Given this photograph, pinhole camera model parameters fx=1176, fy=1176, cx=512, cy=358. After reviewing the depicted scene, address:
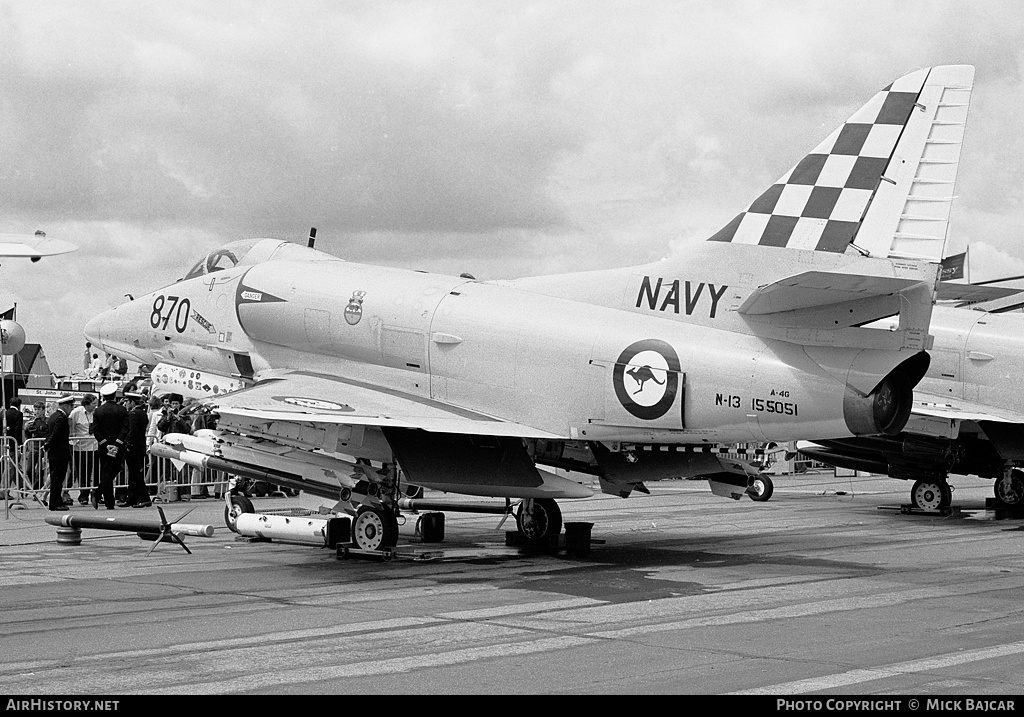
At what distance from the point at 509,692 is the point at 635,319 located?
6.88 meters

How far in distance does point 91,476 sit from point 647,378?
49.7 feet

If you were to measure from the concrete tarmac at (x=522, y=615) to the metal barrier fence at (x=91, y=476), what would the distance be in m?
5.99

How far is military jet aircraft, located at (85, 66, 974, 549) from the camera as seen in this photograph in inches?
477

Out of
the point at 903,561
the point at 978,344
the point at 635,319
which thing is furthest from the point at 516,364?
the point at 978,344

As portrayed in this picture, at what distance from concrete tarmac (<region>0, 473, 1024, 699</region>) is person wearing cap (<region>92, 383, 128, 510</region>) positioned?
3.59 meters

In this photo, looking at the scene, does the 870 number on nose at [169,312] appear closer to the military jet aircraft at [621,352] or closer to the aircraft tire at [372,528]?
the military jet aircraft at [621,352]

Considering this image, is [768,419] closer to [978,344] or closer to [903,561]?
[903,561]

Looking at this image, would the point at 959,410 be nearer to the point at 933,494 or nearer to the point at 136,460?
the point at 933,494

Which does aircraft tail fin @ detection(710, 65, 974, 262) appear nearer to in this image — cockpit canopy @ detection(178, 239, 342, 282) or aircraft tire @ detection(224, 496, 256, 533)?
cockpit canopy @ detection(178, 239, 342, 282)

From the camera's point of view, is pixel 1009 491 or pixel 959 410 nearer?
pixel 959 410

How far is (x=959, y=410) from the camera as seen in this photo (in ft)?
61.5

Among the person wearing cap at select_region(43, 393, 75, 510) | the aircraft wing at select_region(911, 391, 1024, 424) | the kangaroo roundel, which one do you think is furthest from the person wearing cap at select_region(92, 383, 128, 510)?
the aircraft wing at select_region(911, 391, 1024, 424)

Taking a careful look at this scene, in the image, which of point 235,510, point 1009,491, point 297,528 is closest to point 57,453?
point 235,510

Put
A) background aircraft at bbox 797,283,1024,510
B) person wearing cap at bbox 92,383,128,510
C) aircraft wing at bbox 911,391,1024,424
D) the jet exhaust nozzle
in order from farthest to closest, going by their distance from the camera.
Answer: person wearing cap at bbox 92,383,128,510, background aircraft at bbox 797,283,1024,510, aircraft wing at bbox 911,391,1024,424, the jet exhaust nozzle
